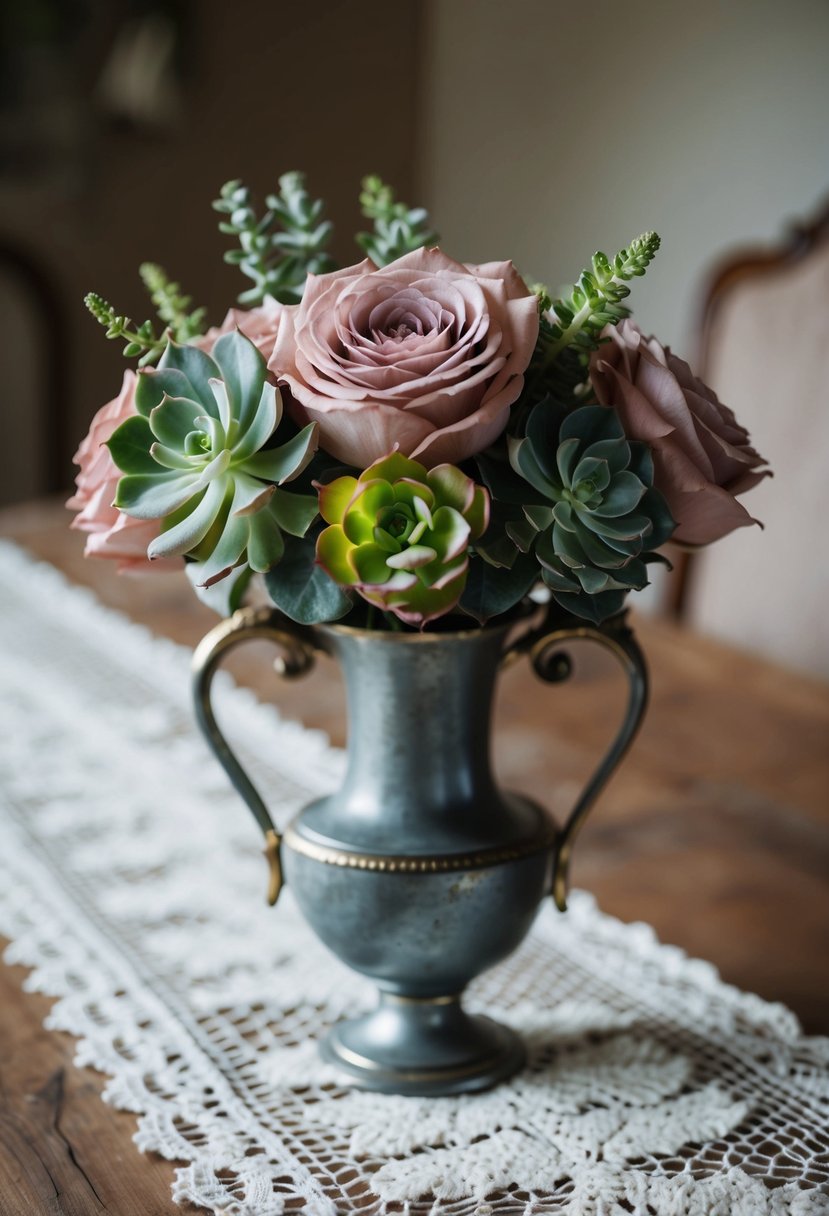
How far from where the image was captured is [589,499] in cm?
51

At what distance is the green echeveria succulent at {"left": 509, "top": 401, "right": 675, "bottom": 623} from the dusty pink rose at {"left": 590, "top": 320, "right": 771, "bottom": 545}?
1 centimetres

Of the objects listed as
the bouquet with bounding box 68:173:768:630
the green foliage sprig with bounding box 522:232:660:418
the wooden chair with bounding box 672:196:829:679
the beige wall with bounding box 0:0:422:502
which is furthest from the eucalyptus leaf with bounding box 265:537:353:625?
the beige wall with bounding box 0:0:422:502

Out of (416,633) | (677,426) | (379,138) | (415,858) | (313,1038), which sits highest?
(379,138)

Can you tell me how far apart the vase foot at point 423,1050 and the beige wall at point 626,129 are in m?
1.98

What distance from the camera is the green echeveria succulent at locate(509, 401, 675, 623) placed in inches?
20.2

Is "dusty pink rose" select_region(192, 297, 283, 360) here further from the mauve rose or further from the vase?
the vase

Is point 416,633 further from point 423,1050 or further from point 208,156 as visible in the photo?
point 208,156

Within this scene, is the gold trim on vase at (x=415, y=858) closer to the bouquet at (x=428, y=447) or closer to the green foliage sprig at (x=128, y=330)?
the bouquet at (x=428, y=447)

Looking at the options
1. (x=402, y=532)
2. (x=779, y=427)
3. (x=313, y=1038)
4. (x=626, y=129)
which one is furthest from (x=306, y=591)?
(x=626, y=129)

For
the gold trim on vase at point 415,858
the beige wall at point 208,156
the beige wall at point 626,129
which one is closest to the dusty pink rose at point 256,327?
the gold trim on vase at point 415,858

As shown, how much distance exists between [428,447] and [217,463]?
3.4 inches

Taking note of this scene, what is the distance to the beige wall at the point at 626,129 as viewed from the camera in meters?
2.50

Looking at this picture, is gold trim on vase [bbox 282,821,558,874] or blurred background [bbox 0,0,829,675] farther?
blurred background [bbox 0,0,829,675]

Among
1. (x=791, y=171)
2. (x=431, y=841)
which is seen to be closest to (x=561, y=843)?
(x=431, y=841)
